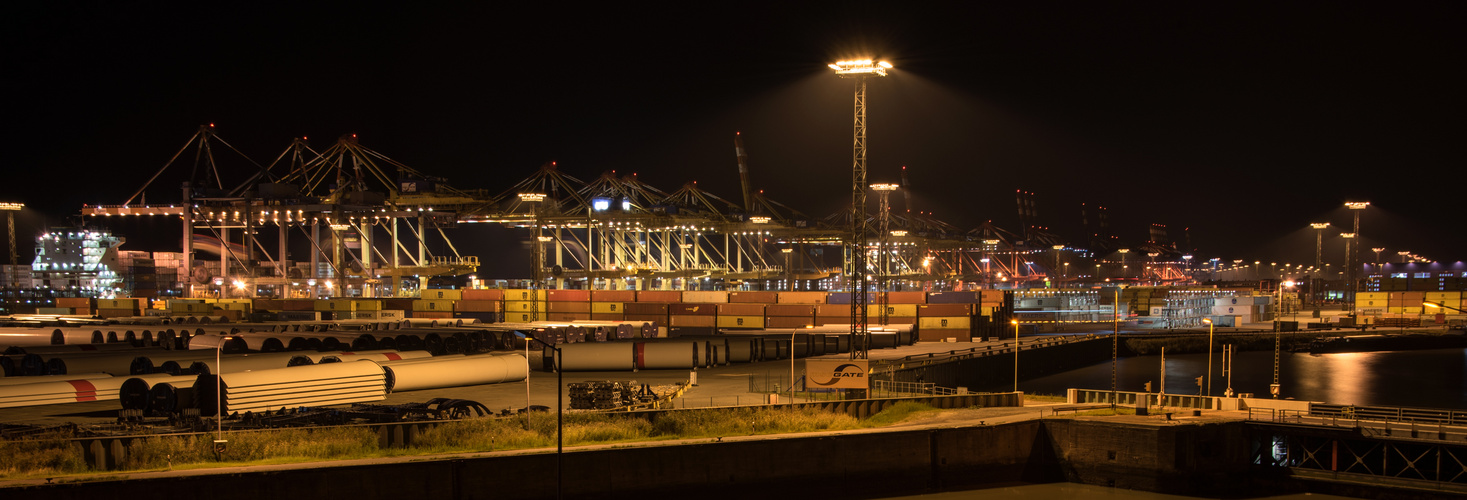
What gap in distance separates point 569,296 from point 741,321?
13021 mm

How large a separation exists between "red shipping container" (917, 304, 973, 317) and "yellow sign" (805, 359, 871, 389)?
3251cm

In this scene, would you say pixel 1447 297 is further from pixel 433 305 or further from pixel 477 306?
pixel 433 305

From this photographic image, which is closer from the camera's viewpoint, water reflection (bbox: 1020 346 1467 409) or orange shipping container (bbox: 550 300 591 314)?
water reflection (bbox: 1020 346 1467 409)

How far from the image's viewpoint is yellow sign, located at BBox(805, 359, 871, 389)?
27.2 meters

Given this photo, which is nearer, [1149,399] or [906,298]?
[1149,399]

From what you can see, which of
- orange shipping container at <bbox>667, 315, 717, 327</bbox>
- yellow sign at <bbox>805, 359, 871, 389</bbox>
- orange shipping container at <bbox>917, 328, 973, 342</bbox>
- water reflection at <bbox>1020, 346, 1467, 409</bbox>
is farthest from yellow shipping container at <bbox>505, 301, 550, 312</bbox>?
yellow sign at <bbox>805, 359, 871, 389</bbox>

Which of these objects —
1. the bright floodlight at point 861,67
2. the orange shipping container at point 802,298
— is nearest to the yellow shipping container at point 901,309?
the orange shipping container at point 802,298

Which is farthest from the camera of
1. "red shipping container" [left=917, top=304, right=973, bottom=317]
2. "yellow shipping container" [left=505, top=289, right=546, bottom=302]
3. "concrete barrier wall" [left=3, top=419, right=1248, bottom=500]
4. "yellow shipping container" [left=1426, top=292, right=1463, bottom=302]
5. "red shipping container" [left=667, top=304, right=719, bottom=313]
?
"yellow shipping container" [left=1426, top=292, right=1463, bottom=302]

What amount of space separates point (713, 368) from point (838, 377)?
13182mm

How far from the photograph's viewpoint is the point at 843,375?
27.3 meters

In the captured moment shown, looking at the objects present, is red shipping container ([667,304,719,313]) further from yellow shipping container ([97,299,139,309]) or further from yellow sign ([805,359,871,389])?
yellow shipping container ([97,299,139,309])

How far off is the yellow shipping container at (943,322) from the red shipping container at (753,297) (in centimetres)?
991

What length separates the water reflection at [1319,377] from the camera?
4878 cm

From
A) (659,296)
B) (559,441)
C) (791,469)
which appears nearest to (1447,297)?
(659,296)
